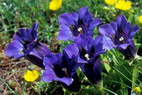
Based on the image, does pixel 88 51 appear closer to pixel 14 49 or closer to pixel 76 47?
pixel 76 47

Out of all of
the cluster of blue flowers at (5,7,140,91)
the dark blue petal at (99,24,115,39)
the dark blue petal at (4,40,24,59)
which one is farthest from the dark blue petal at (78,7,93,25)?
the dark blue petal at (4,40,24,59)

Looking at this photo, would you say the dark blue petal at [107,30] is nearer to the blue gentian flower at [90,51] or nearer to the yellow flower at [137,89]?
the blue gentian flower at [90,51]

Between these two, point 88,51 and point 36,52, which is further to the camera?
point 36,52

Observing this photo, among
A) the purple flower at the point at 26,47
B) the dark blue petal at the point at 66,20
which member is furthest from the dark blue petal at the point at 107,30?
the purple flower at the point at 26,47

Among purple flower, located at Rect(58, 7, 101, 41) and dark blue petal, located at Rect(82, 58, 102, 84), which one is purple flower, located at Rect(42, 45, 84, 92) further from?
purple flower, located at Rect(58, 7, 101, 41)

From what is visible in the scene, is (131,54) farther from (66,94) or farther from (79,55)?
(66,94)

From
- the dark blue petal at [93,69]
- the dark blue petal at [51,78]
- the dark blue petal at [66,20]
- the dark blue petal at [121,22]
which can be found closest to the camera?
the dark blue petal at [51,78]

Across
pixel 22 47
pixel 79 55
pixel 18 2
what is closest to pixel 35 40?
pixel 22 47

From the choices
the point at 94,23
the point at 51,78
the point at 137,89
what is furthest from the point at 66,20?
the point at 137,89
